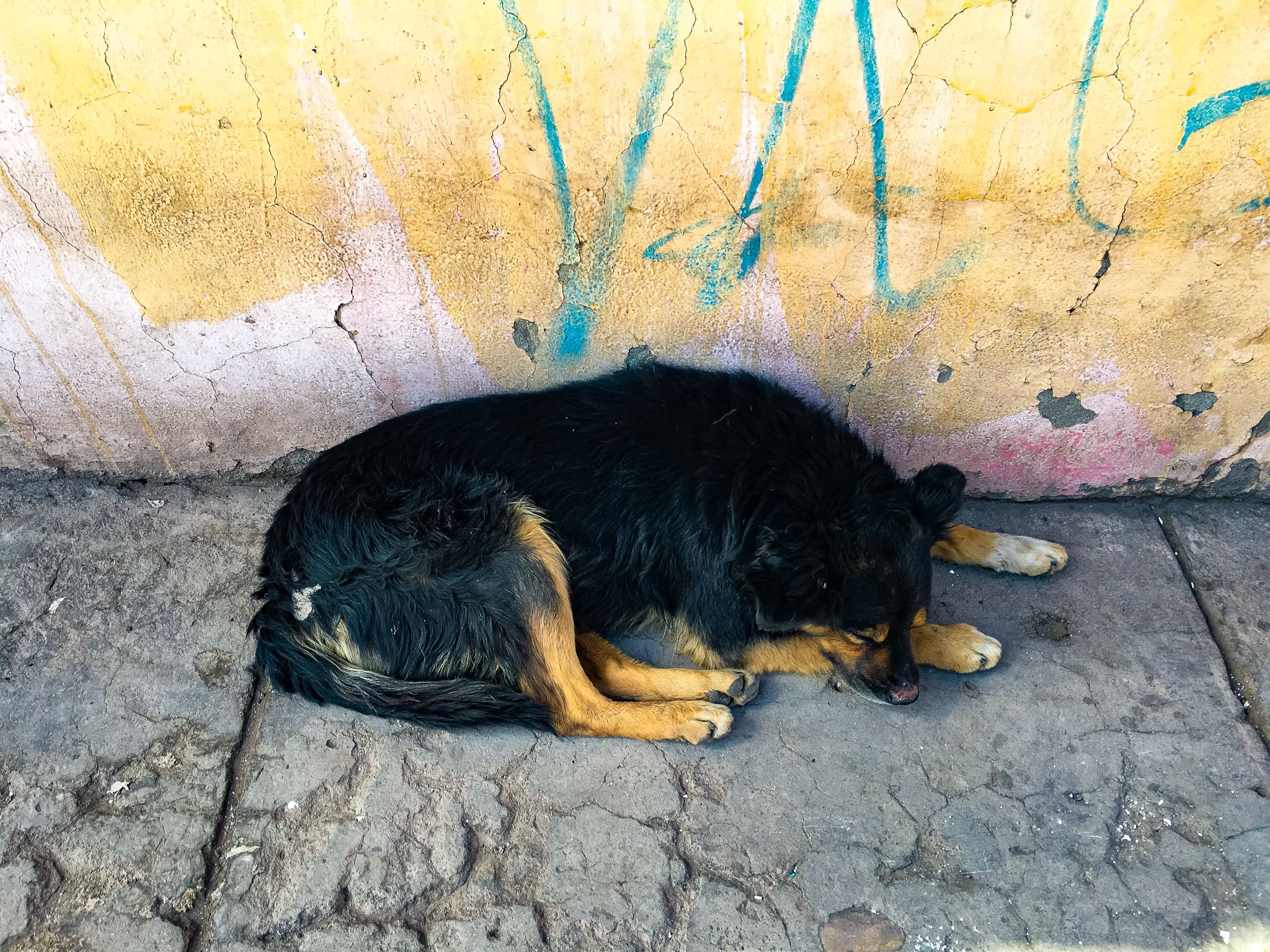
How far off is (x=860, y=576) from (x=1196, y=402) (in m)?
1.66

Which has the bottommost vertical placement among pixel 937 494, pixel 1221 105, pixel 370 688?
pixel 370 688

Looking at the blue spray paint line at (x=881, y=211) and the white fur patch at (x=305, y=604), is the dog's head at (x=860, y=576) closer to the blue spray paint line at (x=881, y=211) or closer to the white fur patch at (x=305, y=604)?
the blue spray paint line at (x=881, y=211)

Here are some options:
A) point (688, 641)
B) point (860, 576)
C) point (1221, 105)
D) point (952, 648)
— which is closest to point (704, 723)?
point (688, 641)

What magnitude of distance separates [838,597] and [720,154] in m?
1.45

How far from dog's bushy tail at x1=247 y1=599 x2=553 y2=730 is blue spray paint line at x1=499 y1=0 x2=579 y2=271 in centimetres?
150

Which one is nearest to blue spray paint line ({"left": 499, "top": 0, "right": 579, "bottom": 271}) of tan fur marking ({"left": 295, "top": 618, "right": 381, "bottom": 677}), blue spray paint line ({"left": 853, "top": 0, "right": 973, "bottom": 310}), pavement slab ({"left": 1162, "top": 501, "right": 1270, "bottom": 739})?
blue spray paint line ({"left": 853, "top": 0, "right": 973, "bottom": 310})

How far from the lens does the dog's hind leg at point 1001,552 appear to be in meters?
3.07

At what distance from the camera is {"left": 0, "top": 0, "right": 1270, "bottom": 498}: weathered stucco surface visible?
7.91 feet

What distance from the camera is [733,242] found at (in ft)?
9.12

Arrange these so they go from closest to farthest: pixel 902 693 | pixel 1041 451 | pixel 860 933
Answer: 1. pixel 860 933
2. pixel 902 693
3. pixel 1041 451

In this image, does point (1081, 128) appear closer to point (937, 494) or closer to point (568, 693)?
point (937, 494)

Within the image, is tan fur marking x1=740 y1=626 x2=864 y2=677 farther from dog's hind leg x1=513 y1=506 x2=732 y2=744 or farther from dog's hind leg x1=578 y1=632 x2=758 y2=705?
dog's hind leg x1=513 y1=506 x2=732 y2=744

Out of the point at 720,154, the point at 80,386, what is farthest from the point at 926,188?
the point at 80,386

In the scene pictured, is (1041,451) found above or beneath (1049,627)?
above
